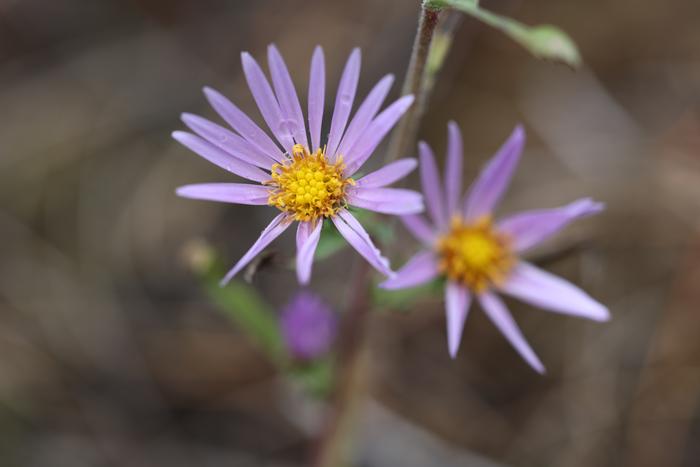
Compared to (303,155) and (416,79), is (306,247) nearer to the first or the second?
(303,155)

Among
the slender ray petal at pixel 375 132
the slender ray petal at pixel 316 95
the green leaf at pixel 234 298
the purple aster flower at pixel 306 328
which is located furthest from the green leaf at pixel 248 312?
the slender ray petal at pixel 375 132

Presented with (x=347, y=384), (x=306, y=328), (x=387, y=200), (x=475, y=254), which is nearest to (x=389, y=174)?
(x=387, y=200)

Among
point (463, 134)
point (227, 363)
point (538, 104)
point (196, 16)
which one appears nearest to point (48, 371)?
point (227, 363)

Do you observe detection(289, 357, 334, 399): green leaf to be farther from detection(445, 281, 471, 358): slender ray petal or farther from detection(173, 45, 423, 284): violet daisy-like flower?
detection(173, 45, 423, 284): violet daisy-like flower

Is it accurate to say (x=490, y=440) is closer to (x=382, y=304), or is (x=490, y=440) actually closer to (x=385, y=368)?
(x=385, y=368)

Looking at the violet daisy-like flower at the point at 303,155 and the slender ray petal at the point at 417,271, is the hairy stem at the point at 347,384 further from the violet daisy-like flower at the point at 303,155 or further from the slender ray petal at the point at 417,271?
the violet daisy-like flower at the point at 303,155

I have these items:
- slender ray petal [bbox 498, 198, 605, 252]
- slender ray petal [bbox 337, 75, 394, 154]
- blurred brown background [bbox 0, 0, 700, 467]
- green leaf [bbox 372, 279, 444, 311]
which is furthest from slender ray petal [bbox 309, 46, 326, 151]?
blurred brown background [bbox 0, 0, 700, 467]

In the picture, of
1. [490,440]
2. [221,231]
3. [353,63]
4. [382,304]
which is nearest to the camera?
[353,63]

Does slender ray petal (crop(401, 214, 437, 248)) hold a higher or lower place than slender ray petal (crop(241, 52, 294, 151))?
lower
